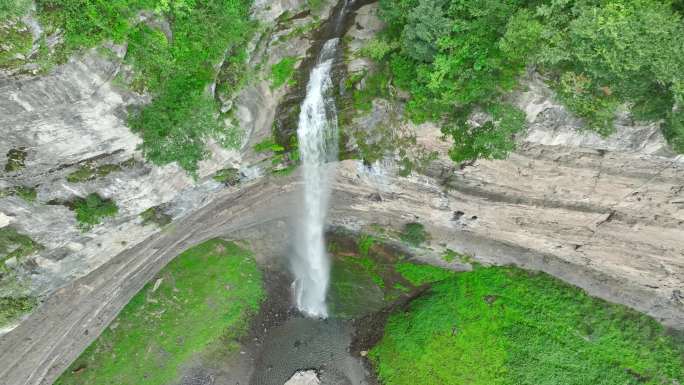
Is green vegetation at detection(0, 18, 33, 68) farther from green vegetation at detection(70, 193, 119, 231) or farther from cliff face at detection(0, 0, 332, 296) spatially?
green vegetation at detection(70, 193, 119, 231)

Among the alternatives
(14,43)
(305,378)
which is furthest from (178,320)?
(14,43)

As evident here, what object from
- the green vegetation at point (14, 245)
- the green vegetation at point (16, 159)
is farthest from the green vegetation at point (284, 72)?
the green vegetation at point (14, 245)

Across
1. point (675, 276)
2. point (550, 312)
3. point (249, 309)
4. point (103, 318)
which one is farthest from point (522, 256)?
point (103, 318)

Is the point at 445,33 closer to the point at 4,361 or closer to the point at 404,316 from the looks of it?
the point at 404,316

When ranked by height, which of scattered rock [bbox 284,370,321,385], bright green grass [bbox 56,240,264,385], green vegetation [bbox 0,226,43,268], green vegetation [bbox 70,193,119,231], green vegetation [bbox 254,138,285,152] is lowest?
scattered rock [bbox 284,370,321,385]

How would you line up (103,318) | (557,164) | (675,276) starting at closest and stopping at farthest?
1. (557,164)
2. (675,276)
3. (103,318)

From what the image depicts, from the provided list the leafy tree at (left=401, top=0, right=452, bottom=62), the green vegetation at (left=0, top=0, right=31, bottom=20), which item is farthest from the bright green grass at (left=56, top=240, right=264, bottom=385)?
the leafy tree at (left=401, top=0, right=452, bottom=62)
